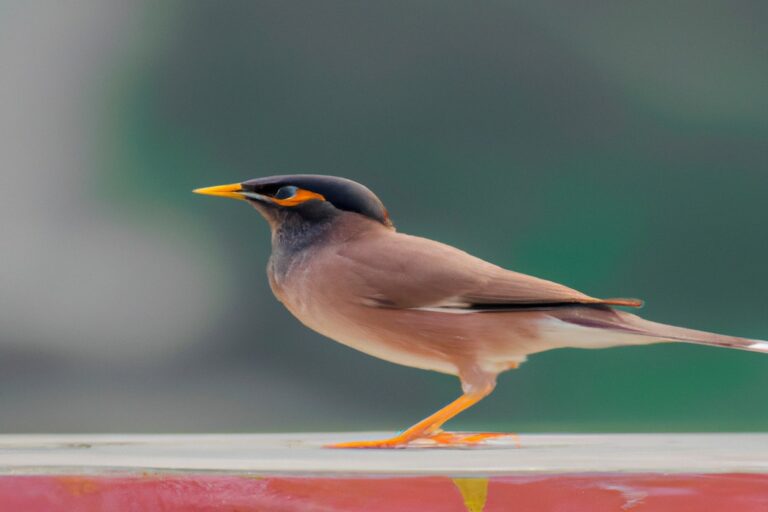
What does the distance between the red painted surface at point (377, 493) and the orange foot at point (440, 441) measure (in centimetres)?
26

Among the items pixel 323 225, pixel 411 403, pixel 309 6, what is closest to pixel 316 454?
pixel 323 225

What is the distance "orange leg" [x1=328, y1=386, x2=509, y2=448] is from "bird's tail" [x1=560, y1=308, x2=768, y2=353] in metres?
0.12

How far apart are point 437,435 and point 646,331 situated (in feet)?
0.81

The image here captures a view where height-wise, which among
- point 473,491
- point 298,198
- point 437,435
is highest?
point 298,198

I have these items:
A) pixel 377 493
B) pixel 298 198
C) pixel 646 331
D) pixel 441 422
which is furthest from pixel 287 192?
pixel 377 493

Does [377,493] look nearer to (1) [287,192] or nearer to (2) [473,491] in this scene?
(2) [473,491]

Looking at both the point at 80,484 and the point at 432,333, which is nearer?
the point at 80,484

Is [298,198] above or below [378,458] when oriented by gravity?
above

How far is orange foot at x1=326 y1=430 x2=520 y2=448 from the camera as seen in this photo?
0.98 meters

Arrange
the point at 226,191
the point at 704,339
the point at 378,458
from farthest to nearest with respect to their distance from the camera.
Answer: the point at 226,191
the point at 704,339
the point at 378,458

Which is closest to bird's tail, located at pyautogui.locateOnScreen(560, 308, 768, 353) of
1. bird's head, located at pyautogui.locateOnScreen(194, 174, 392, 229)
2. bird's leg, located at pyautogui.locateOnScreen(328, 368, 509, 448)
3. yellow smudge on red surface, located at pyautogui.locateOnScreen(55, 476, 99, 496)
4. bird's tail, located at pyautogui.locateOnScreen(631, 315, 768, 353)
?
bird's tail, located at pyautogui.locateOnScreen(631, 315, 768, 353)

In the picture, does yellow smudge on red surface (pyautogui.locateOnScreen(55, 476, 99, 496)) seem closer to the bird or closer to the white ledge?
the white ledge

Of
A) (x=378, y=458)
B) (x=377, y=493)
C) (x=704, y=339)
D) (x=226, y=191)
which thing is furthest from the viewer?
(x=226, y=191)

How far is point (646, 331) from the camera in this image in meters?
1.02
